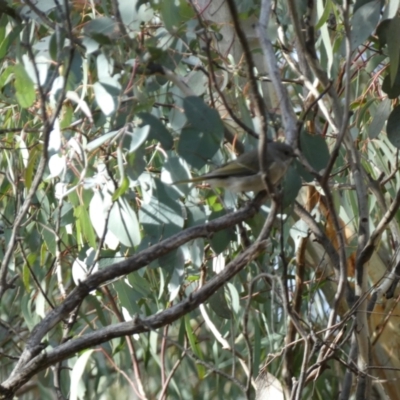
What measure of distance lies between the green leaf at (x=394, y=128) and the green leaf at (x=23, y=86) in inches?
39.3

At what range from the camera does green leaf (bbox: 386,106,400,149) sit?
201 centimetres

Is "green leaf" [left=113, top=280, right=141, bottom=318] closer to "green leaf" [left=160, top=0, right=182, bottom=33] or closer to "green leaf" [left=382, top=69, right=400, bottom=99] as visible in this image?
"green leaf" [left=160, top=0, right=182, bottom=33]

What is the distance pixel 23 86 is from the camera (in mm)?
1685

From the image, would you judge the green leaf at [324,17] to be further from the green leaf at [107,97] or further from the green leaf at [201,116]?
the green leaf at [107,97]

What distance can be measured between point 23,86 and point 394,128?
1035 millimetres

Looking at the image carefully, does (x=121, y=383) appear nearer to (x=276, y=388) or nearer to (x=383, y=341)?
(x=383, y=341)

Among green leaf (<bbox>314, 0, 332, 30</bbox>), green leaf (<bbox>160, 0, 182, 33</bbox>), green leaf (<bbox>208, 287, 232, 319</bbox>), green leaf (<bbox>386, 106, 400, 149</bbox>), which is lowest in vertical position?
green leaf (<bbox>208, 287, 232, 319</bbox>)

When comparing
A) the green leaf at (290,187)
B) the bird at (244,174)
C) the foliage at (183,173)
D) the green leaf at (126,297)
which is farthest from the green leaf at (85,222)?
the green leaf at (290,187)

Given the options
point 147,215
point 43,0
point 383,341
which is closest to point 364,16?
point 147,215

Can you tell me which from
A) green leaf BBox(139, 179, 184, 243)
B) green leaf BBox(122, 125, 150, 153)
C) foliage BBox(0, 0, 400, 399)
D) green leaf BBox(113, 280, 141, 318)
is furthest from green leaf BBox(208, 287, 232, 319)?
green leaf BBox(122, 125, 150, 153)

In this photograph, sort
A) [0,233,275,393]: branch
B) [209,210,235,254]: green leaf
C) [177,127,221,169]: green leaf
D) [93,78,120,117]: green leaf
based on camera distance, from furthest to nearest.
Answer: [209,210,235,254]: green leaf < [177,127,221,169]: green leaf < [93,78,120,117]: green leaf < [0,233,275,393]: branch

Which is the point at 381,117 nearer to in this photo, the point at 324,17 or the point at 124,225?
the point at 324,17

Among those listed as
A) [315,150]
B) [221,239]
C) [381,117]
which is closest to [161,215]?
[221,239]

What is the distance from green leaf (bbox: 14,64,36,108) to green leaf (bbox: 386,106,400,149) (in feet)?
3.27
